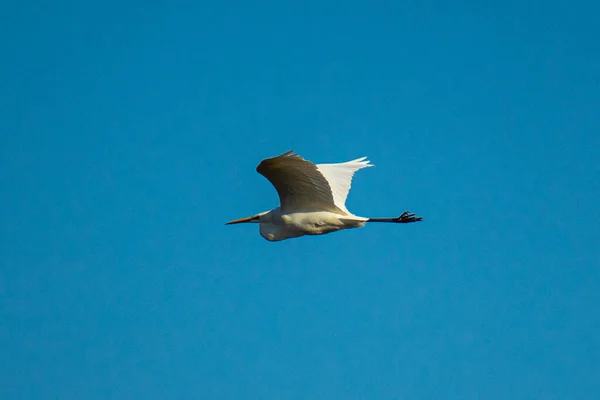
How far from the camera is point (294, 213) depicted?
1989 centimetres

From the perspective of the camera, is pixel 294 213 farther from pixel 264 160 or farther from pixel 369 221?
pixel 264 160

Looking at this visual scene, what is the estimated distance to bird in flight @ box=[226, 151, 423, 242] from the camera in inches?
693

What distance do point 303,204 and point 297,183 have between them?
1.16m

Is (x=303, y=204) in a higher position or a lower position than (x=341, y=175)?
lower

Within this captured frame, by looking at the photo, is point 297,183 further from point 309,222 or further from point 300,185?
point 309,222

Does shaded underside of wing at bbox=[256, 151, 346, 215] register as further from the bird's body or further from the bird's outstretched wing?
the bird's body

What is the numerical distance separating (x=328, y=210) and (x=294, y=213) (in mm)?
789

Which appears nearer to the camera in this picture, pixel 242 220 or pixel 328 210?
pixel 328 210

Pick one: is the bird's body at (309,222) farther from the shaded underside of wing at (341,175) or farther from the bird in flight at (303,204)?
the shaded underside of wing at (341,175)

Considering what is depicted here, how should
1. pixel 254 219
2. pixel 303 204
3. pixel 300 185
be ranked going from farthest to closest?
pixel 254 219 < pixel 303 204 < pixel 300 185

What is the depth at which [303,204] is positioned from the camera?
1964cm

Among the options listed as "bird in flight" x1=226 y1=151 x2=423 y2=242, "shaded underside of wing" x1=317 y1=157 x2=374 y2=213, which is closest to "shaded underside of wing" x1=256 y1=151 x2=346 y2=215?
"bird in flight" x1=226 y1=151 x2=423 y2=242

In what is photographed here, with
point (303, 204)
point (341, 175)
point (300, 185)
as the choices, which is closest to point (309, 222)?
point (303, 204)

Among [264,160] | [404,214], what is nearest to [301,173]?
[264,160]
